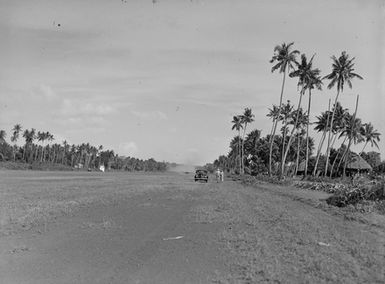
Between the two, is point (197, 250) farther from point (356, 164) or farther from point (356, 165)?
point (356, 164)

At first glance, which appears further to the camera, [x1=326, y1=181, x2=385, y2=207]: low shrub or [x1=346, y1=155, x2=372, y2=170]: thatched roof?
[x1=346, y1=155, x2=372, y2=170]: thatched roof

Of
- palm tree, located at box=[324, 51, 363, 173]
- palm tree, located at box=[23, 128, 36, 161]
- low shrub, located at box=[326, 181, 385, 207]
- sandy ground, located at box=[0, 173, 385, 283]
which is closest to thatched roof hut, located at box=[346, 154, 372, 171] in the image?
palm tree, located at box=[324, 51, 363, 173]

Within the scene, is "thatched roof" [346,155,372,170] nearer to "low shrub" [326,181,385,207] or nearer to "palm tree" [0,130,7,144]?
"low shrub" [326,181,385,207]

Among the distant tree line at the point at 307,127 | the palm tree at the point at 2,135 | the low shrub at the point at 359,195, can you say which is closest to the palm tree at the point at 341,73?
the distant tree line at the point at 307,127

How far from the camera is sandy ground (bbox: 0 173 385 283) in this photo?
29.1 ft

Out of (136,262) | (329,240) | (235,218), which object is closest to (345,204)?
(235,218)

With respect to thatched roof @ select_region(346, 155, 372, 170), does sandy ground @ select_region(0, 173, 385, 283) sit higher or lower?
lower

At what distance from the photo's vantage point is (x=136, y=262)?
33.2 feet

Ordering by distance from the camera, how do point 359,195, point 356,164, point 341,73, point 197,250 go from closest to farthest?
point 197,250, point 359,195, point 341,73, point 356,164

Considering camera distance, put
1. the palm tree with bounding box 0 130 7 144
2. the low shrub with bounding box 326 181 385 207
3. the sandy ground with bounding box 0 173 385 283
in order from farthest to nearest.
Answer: the palm tree with bounding box 0 130 7 144 → the low shrub with bounding box 326 181 385 207 → the sandy ground with bounding box 0 173 385 283

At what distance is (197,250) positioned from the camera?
1130 cm

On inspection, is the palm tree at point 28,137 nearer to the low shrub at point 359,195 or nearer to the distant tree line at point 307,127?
the distant tree line at point 307,127

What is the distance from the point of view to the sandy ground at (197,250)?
886 centimetres

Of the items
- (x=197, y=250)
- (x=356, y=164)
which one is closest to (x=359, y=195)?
(x=197, y=250)
